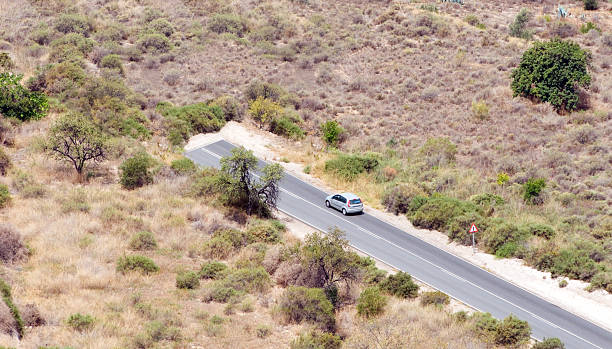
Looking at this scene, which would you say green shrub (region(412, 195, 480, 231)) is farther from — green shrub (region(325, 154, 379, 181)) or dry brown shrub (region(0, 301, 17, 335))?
dry brown shrub (region(0, 301, 17, 335))

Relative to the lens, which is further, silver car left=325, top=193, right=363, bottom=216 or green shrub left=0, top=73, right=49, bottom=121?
green shrub left=0, top=73, right=49, bottom=121

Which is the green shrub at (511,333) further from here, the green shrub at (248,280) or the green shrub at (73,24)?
the green shrub at (73,24)

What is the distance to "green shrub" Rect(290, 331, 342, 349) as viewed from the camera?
2161cm

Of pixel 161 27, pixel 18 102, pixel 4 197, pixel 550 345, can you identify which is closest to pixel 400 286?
pixel 550 345

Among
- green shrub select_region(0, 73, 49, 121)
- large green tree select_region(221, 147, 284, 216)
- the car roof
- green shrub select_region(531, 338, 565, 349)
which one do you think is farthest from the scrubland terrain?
the car roof

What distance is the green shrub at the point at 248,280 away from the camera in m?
27.1

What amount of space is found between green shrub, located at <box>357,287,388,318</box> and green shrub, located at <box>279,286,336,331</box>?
1.47 metres

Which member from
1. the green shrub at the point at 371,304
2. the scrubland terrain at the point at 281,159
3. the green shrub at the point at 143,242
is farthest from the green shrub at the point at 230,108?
the green shrub at the point at 371,304

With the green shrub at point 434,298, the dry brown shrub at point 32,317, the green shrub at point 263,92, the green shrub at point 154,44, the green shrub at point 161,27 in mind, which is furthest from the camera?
the green shrub at point 161,27

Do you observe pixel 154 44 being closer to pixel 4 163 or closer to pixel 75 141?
pixel 75 141

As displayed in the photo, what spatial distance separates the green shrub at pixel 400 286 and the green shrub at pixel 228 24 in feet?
177

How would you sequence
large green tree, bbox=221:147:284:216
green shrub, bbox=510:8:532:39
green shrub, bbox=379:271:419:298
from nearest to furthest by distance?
green shrub, bbox=379:271:419:298, large green tree, bbox=221:147:284:216, green shrub, bbox=510:8:532:39

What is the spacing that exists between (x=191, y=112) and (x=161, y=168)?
14158 millimetres

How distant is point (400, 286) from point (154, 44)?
5281cm
